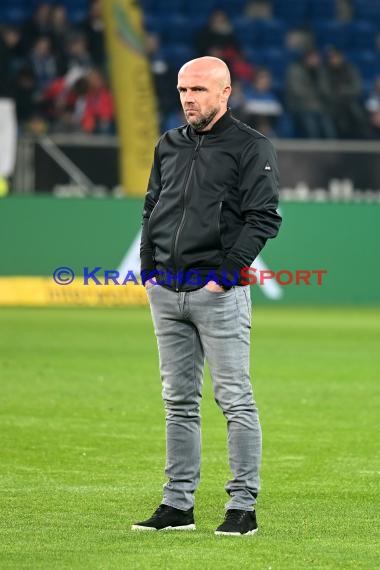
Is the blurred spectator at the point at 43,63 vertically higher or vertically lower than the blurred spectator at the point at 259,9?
lower

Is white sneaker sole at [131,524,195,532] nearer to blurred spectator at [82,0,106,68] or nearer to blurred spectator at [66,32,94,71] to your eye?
blurred spectator at [66,32,94,71]

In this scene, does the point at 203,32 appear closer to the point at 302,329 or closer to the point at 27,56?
the point at 27,56

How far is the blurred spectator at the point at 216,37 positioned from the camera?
27750 mm

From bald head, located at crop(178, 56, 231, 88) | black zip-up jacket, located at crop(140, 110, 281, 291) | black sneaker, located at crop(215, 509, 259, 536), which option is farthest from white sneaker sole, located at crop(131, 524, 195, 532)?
bald head, located at crop(178, 56, 231, 88)

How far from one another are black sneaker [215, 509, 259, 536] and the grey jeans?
0.11ft

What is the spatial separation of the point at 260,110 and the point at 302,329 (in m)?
8.07

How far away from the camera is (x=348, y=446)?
31.7ft

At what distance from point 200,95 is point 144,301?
1577cm

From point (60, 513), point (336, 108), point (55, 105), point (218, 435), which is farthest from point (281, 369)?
point (336, 108)

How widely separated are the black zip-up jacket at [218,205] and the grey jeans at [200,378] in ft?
0.41

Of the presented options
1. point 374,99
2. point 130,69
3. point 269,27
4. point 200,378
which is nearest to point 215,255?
point 200,378

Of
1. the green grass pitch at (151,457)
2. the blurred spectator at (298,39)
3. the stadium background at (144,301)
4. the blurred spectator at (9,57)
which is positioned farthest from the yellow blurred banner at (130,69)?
the green grass pitch at (151,457)

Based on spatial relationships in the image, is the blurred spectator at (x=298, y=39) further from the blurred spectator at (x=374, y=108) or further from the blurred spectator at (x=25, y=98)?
the blurred spectator at (x=25, y=98)

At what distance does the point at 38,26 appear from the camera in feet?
85.3
